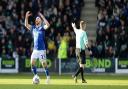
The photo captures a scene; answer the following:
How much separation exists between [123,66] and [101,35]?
3.03 meters

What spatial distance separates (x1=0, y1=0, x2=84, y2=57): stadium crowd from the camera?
3591 cm

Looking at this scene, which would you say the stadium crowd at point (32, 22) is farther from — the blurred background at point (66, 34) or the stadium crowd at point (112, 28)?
the stadium crowd at point (112, 28)

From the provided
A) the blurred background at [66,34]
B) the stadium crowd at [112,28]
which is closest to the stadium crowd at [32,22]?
the blurred background at [66,34]

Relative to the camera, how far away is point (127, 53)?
3509 cm

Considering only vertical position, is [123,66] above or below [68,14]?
below

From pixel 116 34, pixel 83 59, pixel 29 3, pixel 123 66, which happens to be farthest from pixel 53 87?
pixel 29 3

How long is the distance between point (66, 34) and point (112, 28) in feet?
9.27

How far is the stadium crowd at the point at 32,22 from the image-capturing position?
35.9 metres

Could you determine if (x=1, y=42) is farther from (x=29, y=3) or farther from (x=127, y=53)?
(x=127, y=53)

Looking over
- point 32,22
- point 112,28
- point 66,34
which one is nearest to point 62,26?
point 66,34

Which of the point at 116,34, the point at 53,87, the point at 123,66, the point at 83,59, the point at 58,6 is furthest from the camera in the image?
the point at 58,6

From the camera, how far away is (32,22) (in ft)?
125

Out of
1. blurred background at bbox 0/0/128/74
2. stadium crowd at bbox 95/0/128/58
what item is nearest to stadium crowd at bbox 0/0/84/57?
blurred background at bbox 0/0/128/74

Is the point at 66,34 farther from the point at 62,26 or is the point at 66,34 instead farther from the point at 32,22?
the point at 32,22
